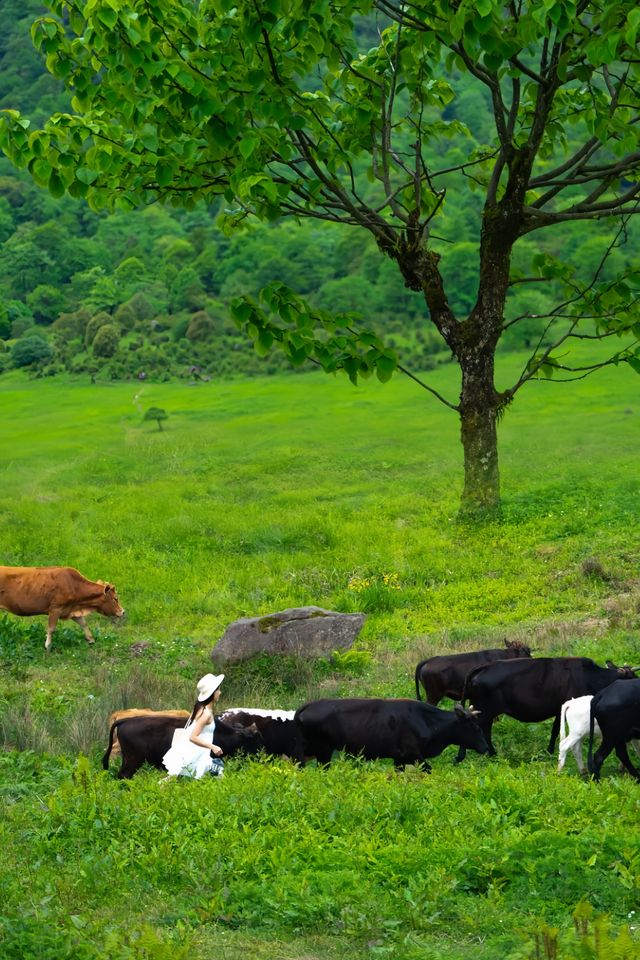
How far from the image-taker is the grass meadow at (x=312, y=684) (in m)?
→ 7.43

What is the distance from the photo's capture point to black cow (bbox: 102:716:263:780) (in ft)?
37.0

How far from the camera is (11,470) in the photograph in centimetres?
3538

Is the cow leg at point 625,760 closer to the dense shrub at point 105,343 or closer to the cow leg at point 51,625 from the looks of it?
the cow leg at point 51,625

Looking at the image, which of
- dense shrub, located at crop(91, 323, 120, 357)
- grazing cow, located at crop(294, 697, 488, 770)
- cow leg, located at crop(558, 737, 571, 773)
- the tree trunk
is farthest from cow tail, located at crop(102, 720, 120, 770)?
dense shrub, located at crop(91, 323, 120, 357)

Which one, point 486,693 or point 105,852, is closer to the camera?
point 105,852

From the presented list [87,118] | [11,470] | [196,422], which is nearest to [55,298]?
[196,422]

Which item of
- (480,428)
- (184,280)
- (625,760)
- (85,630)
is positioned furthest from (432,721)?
(184,280)

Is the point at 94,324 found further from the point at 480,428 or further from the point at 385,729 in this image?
the point at 385,729

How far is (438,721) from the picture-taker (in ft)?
37.1

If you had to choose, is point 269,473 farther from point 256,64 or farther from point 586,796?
point 586,796

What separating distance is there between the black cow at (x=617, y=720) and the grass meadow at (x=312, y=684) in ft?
0.92

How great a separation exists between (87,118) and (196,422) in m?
25.6

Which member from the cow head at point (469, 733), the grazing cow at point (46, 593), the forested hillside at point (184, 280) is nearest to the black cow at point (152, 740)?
the cow head at point (469, 733)

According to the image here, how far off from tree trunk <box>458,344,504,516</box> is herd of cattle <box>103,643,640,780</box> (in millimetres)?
8839
